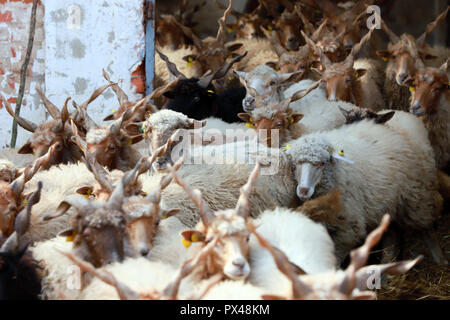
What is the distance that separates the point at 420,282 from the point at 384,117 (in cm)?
159

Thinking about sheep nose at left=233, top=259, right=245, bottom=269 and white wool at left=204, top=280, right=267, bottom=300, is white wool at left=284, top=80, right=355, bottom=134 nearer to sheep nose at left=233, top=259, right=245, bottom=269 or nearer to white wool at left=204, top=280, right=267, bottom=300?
sheep nose at left=233, top=259, right=245, bottom=269

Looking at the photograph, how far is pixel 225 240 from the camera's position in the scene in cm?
326

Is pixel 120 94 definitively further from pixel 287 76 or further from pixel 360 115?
pixel 360 115

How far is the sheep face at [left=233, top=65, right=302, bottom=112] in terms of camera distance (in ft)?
20.0

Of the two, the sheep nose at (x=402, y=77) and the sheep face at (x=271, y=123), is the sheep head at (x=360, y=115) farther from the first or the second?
the sheep nose at (x=402, y=77)

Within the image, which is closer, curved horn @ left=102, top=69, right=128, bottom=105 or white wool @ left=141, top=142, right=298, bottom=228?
white wool @ left=141, top=142, right=298, bottom=228

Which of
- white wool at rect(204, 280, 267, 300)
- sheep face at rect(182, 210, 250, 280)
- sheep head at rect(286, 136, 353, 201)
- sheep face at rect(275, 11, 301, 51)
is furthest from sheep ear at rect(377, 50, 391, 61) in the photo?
white wool at rect(204, 280, 267, 300)

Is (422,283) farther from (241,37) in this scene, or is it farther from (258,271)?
(241,37)

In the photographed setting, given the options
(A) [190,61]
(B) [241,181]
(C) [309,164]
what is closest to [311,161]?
(C) [309,164]

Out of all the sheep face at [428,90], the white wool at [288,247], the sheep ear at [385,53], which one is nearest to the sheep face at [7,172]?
the white wool at [288,247]

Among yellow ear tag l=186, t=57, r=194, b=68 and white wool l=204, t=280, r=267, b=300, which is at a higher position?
yellow ear tag l=186, t=57, r=194, b=68

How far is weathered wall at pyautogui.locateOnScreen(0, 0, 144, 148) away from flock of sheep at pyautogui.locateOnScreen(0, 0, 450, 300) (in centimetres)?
26

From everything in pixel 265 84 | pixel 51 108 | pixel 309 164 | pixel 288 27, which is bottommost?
pixel 309 164

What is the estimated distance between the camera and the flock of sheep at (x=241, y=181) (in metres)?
3.17
